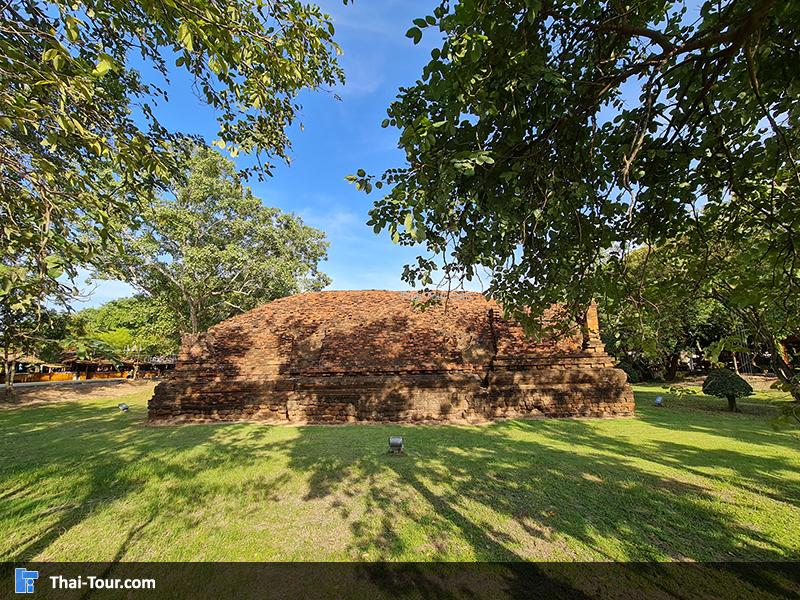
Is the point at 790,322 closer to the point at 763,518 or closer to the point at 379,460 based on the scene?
the point at 763,518

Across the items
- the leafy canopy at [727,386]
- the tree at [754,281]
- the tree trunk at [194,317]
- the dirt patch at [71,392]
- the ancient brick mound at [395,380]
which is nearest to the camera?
the tree at [754,281]

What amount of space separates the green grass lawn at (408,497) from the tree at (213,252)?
11.0m

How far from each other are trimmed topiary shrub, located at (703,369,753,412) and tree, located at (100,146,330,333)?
708 inches

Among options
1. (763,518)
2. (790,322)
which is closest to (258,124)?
(790,322)

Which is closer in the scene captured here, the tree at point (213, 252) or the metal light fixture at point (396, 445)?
the metal light fixture at point (396, 445)

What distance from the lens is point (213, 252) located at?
1684cm

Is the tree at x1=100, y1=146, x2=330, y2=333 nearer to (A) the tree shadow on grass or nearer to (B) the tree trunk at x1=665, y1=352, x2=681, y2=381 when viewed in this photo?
(A) the tree shadow on grass

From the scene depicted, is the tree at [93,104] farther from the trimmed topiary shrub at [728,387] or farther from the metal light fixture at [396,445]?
the trimmed topiary shrub at [728,387]

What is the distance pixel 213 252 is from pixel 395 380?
12174mm

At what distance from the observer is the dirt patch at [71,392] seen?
50.7 ft

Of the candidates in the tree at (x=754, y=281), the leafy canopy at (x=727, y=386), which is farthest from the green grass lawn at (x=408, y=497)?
the leafy canopy at (x=727, y=386)

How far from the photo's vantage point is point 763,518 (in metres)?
3.68

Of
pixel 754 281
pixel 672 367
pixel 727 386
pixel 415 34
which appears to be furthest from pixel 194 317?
pixel 672 367

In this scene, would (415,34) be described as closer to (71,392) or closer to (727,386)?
(727,386)
